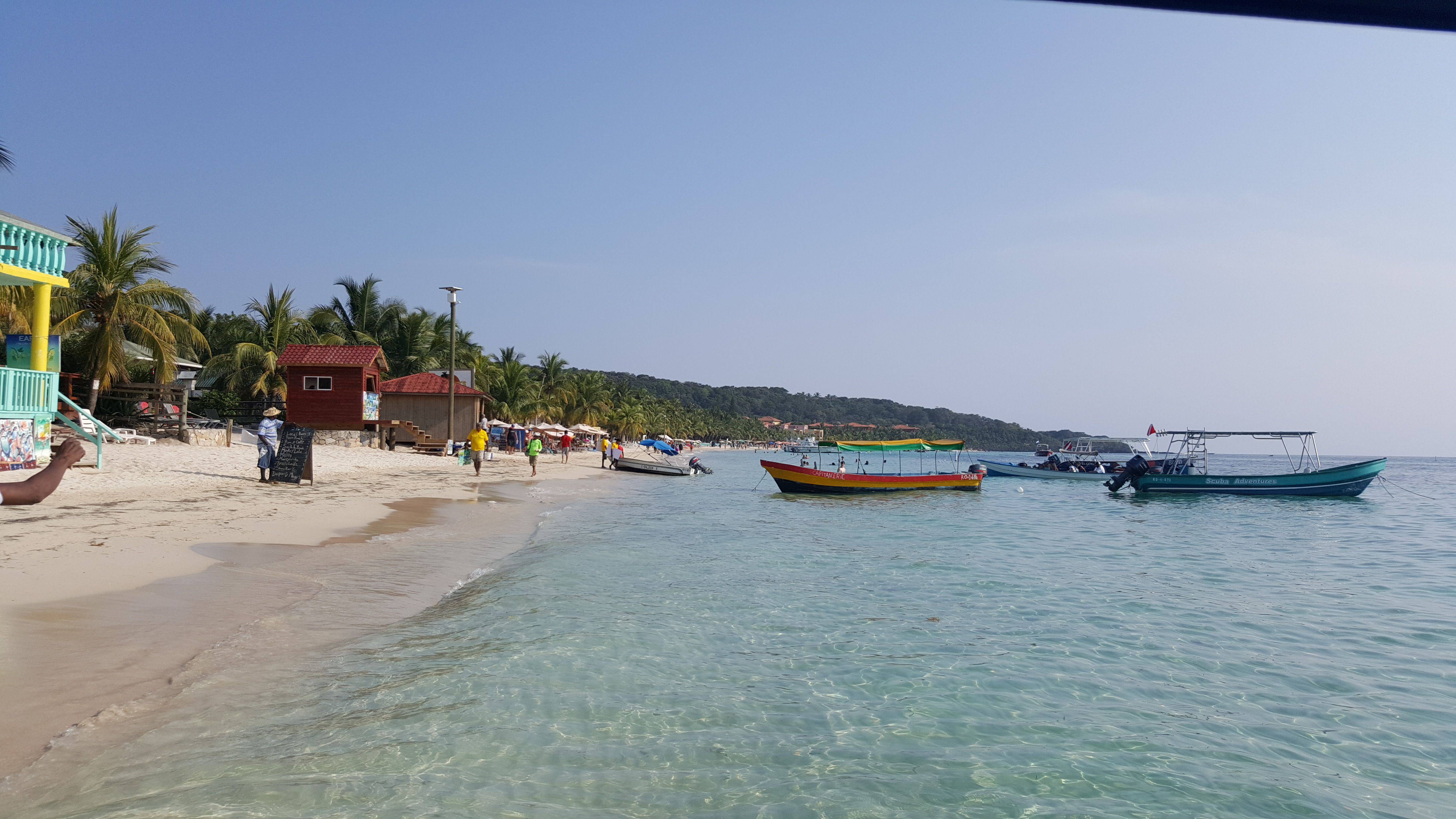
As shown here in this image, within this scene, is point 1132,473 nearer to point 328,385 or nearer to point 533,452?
point 533,452

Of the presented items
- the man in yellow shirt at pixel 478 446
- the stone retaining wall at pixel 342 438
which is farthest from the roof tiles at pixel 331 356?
the man in yellow shirt at pixel 478 446

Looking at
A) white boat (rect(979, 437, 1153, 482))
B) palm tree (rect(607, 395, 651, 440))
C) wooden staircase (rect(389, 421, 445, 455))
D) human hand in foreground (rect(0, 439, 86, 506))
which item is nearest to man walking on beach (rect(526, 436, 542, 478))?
wooden staircase (rect(389, 421, 445, 455))

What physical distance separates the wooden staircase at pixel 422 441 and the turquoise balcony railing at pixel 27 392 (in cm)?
2067

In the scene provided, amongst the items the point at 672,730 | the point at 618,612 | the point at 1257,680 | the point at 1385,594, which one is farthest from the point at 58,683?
the point at 1385,594

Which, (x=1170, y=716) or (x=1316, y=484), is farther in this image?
(x=1316, y=484)

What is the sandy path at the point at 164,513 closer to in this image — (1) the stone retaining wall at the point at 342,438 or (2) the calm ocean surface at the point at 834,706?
(2) the calm ocean surface at the point at 834,706

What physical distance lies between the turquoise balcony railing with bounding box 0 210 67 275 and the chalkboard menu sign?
555 centimetres

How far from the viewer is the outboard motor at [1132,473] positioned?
33.6 metres

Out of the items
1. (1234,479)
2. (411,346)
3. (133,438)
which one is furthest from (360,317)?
(1234,479)

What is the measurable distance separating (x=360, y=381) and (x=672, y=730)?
33288 mm

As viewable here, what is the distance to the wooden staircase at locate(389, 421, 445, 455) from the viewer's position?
126 feet

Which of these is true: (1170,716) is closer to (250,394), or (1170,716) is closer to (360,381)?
(360,381)

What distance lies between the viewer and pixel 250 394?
4009 centimetres

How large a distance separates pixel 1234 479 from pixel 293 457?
33.2 metres
